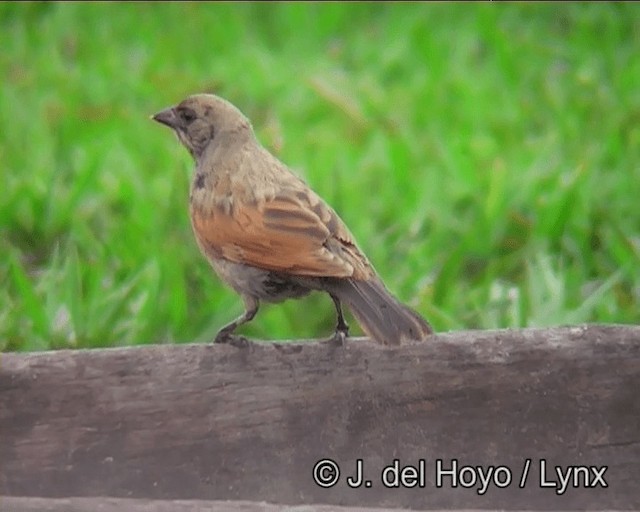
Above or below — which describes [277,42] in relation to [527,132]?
above

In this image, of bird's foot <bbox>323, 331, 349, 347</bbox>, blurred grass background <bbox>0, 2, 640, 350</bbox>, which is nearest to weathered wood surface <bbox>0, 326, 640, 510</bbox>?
bird's foot <bbox>323, 331, 349, 347</bbox>

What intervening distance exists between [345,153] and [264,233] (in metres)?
2.56

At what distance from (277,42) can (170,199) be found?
2.37 m

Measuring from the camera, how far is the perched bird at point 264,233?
3.41m

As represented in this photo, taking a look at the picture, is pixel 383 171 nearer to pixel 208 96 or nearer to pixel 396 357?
pixel 208 96

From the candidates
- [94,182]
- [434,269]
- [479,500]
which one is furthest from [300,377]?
[94,182]

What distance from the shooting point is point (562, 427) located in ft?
11.2

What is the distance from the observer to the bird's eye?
404cm

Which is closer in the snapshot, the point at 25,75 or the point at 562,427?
the point at 562,427

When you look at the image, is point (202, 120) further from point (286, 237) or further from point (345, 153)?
point (345, 153)

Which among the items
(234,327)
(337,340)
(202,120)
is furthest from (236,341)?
(202,120)

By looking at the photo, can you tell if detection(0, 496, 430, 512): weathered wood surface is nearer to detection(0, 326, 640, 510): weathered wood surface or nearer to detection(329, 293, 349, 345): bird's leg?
detection(0, 326, 640, 510): weathered wood surface

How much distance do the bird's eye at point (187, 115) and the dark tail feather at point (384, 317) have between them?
877 mm

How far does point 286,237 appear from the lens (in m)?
3.54
